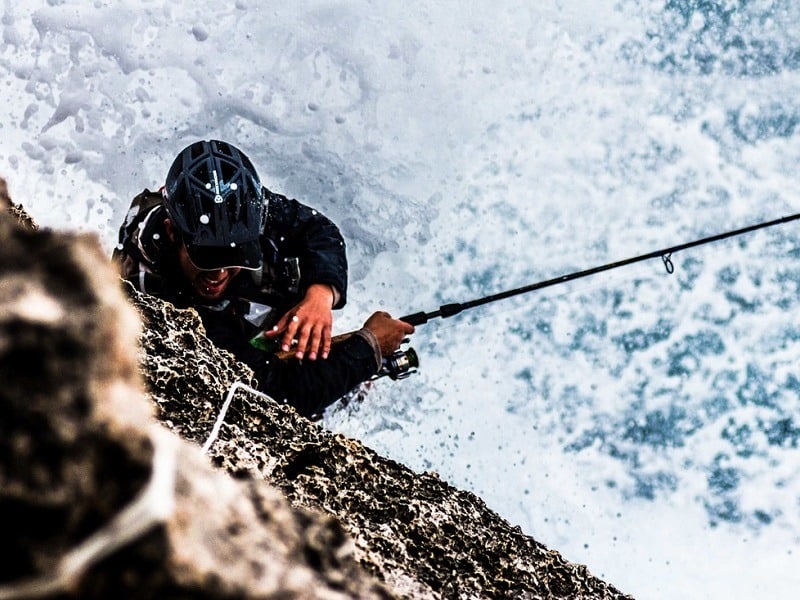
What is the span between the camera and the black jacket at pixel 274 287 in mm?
3357

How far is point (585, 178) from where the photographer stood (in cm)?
759

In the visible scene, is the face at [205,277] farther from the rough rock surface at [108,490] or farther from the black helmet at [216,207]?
the rough rock surface at [108,490]

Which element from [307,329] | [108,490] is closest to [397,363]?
[307,329]

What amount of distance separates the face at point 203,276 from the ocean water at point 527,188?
94.3 inches

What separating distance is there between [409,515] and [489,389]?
502 cm

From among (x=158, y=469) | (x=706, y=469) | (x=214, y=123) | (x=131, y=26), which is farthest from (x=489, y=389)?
(x=158, y=469)

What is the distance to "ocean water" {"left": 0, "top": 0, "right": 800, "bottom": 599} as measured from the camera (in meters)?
6.18

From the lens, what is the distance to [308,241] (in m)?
4.10

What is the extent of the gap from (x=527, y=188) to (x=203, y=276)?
4.62m

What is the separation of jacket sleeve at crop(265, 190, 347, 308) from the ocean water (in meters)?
1.99

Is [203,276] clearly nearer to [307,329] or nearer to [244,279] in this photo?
[244,279]

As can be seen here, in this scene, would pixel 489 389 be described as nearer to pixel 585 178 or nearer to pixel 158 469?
pixel 585 178

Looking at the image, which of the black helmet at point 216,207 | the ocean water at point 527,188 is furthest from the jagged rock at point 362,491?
the ocean water at point 527,188

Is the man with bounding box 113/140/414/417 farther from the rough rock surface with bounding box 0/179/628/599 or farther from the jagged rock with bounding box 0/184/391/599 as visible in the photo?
the jagged rock with bounding box 0/184/391/599
